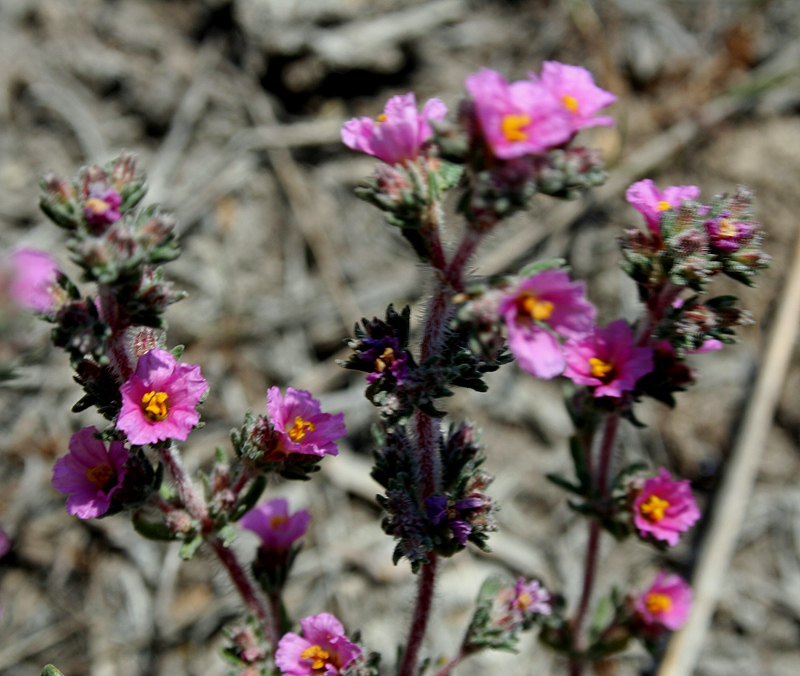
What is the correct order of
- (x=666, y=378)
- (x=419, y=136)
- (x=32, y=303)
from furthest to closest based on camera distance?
1. (x=666, y=378)
2. (x=419, y=136)
3. (x=32, y=303)

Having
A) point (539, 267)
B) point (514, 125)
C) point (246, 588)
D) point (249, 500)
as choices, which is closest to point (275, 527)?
point (246, 588)

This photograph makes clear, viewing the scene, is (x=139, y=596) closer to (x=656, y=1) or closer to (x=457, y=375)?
(x=457, y=375)

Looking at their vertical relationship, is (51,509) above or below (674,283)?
below

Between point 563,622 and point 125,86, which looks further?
point 125,86

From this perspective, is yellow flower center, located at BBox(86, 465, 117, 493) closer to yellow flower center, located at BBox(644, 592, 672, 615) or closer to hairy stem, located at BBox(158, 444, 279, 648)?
hairy stem, located at BBox(158, 444, 279, 648)

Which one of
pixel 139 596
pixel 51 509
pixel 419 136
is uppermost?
pixel 419 136

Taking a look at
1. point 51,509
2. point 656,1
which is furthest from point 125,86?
point 656,1

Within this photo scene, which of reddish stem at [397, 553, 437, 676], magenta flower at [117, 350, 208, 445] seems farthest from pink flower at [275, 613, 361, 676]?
magenta flower at [117, 350, 208, 445]
